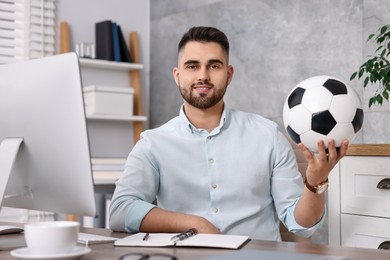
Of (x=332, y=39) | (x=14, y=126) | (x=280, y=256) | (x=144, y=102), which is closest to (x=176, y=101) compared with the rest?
(x=144, y=102)

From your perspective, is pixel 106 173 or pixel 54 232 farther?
pixel 106 173

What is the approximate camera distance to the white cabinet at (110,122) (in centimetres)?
370

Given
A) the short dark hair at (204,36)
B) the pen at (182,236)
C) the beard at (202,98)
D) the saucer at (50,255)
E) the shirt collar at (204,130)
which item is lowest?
the pen at (182,236)

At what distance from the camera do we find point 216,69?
1789mm

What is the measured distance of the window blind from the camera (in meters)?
3.44

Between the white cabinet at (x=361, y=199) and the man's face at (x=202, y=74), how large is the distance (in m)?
0.58

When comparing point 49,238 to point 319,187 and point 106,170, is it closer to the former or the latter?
point 319,187

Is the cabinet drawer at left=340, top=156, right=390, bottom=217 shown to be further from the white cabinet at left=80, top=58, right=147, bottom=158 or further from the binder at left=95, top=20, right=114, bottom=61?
the binder at left=95, top=20, right=114, bottom=61

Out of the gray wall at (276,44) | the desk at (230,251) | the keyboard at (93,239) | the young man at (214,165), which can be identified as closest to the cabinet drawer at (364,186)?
the young man at (214,165)

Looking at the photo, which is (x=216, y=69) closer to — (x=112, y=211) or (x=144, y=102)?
(x=112, y=211)

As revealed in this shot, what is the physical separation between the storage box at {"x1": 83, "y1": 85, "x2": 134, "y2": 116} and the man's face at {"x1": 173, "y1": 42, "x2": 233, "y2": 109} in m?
1.70

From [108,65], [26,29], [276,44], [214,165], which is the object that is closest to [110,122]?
[108,65]

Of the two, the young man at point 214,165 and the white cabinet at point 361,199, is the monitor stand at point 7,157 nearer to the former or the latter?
the young man at point 214,165

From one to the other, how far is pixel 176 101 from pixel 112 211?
2.27 metres
